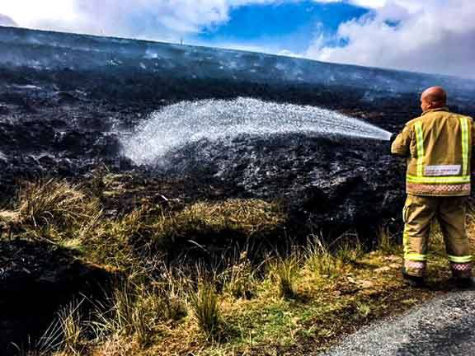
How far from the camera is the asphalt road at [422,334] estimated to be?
8.91 ft

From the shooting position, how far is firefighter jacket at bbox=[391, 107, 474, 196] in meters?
3.56

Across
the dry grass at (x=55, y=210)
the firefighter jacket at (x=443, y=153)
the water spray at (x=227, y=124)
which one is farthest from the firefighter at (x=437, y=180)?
the water spray at (x=227, y=124)

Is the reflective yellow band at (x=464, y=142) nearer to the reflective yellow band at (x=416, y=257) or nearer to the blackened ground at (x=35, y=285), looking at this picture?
the reflective yellow band at (x=416, y=257)

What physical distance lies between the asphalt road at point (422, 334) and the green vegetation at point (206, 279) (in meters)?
0.12

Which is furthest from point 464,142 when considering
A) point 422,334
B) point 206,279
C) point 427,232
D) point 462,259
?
point 206,279

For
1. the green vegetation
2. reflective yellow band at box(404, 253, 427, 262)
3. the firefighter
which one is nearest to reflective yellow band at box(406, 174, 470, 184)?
the firefighter

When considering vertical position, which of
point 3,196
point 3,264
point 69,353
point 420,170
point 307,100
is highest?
point 307,100

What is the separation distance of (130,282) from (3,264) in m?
0.99

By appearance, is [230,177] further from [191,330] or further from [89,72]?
[89,72]

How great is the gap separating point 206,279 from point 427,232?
182 cm

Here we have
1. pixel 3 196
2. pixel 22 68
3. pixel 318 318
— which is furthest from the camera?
pixel 22 68

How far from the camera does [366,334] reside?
293cm

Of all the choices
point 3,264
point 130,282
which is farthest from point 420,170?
point 3,264

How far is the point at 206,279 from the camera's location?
12.3ft
